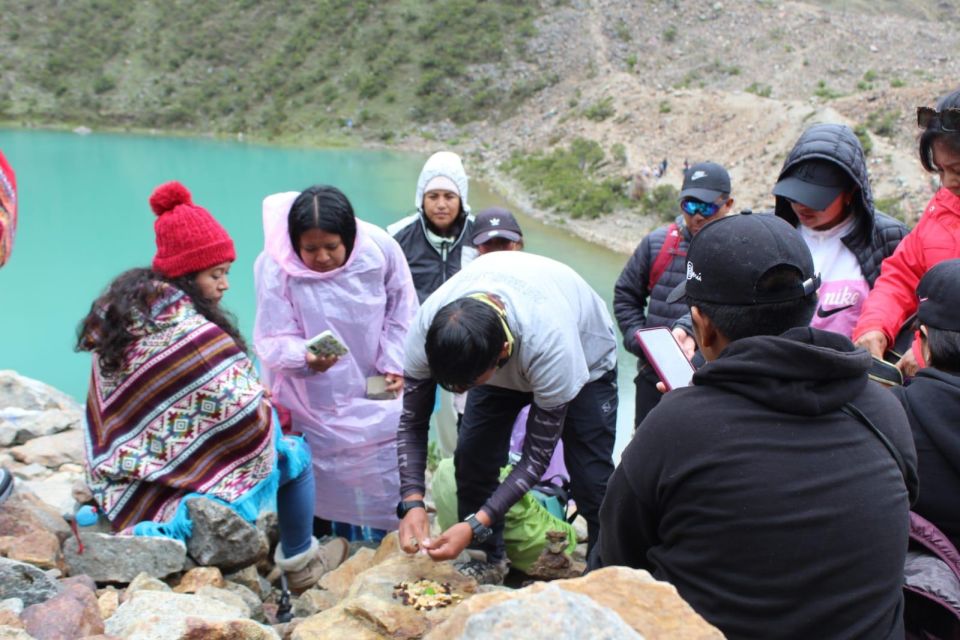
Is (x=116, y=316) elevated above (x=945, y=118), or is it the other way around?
(x=945, y=118)

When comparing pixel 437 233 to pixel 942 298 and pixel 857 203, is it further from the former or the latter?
pixel 942 298

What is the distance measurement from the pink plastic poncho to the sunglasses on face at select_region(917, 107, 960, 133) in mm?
1866

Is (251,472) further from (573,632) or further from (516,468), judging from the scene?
(573,632)

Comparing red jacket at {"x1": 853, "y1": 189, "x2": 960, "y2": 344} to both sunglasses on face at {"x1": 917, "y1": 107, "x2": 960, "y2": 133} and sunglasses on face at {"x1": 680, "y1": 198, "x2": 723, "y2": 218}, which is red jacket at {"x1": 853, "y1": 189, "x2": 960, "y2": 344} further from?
sunglasses on face at {"x1": 680, "y1": 198, "x2": 723, "y2": 218}

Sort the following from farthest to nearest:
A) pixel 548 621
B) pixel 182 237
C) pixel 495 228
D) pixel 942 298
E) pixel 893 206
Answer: pixel 893 206 < pixel 495 228 < pixel 182 237 < pixel 942 298 < pixel 548 621

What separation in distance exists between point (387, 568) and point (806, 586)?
1.33m

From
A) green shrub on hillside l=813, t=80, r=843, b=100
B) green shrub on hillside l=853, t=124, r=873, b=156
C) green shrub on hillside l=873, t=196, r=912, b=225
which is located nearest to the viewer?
green shrub on hillside l=873, t=196, r=912, b=225

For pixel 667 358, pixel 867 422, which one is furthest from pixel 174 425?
pixel 867 422

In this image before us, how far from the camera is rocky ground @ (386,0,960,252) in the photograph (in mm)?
13953

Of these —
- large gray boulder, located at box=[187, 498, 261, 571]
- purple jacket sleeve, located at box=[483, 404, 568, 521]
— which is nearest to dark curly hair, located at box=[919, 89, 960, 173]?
purple jacket sleeve, located at box=[483, 404, 568, 521]

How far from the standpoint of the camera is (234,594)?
7.98 feet

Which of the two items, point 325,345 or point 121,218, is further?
point 121,218

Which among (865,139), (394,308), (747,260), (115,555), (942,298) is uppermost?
(865,139)

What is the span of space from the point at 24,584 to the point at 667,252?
248 cm
